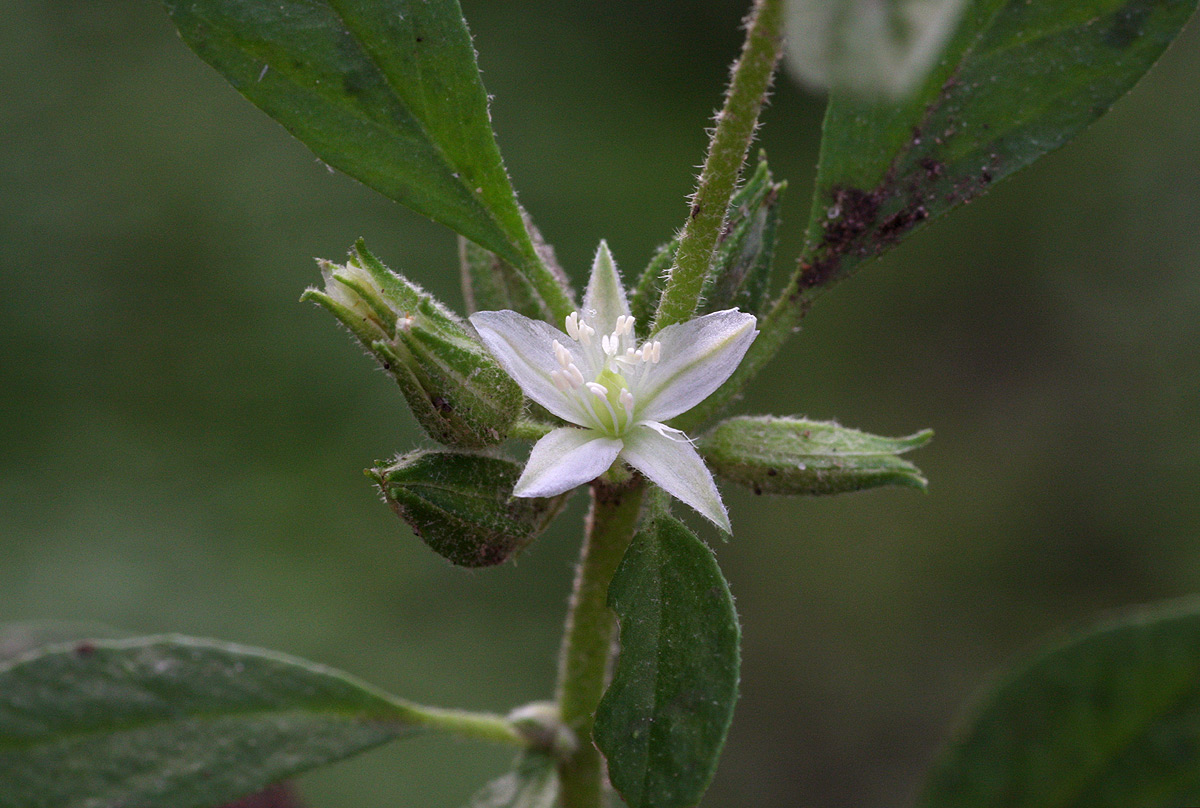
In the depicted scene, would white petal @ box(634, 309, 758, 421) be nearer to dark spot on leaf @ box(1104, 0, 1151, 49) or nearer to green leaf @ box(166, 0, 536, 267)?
green leaf @ box(166, 0, 536, 267)

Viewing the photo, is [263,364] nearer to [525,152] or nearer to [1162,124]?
[525,152]

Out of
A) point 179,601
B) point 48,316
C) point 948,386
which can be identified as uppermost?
point 948,386

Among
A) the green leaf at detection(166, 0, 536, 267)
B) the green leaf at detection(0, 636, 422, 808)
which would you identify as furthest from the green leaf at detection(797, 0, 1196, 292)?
the green leaf at detection(0, 636, 422, 808)

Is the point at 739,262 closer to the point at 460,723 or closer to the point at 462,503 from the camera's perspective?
the point at 462,503

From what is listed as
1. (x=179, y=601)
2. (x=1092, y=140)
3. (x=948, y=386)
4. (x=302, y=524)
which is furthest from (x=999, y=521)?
(x=179, y=601)

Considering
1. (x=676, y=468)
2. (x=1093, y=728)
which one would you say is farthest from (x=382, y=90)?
(x=1093, y=728)

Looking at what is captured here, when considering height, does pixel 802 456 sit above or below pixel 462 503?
above

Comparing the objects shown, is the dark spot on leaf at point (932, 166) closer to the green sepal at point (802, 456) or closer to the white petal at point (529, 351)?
the green sepal at point (802, 456)
